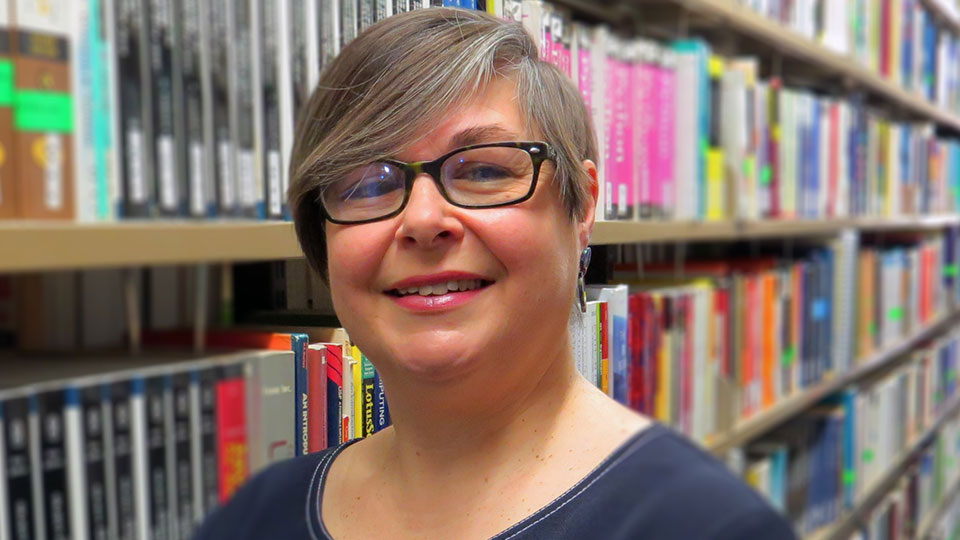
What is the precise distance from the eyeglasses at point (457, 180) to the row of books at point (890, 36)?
4.47ft

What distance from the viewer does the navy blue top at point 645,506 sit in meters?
0.49

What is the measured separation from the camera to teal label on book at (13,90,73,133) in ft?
1.97

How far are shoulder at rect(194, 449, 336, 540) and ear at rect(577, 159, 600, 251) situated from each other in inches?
8.8

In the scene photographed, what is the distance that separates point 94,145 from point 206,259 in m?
0.11

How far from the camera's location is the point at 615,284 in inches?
29.3

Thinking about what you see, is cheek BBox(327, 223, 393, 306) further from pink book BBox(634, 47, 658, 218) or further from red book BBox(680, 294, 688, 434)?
→ red book BBox(680, 294, 688, 434)

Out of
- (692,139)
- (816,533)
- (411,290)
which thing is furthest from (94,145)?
(816,533)

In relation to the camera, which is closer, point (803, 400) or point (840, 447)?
point (803, 400)

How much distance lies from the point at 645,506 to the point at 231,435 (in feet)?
1.08

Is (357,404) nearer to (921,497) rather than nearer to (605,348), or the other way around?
(605,348)

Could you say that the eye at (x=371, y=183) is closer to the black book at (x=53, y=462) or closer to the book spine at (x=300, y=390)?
the book spine at (x=300, y=390)

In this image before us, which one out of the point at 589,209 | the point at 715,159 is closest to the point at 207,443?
the point at 589,209

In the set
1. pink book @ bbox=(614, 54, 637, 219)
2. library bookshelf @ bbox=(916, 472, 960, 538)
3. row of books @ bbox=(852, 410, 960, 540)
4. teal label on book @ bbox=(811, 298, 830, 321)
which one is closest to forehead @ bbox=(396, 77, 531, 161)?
pink book @ bbox=(614, 54, 637, 219)

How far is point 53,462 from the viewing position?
61 centimetres
